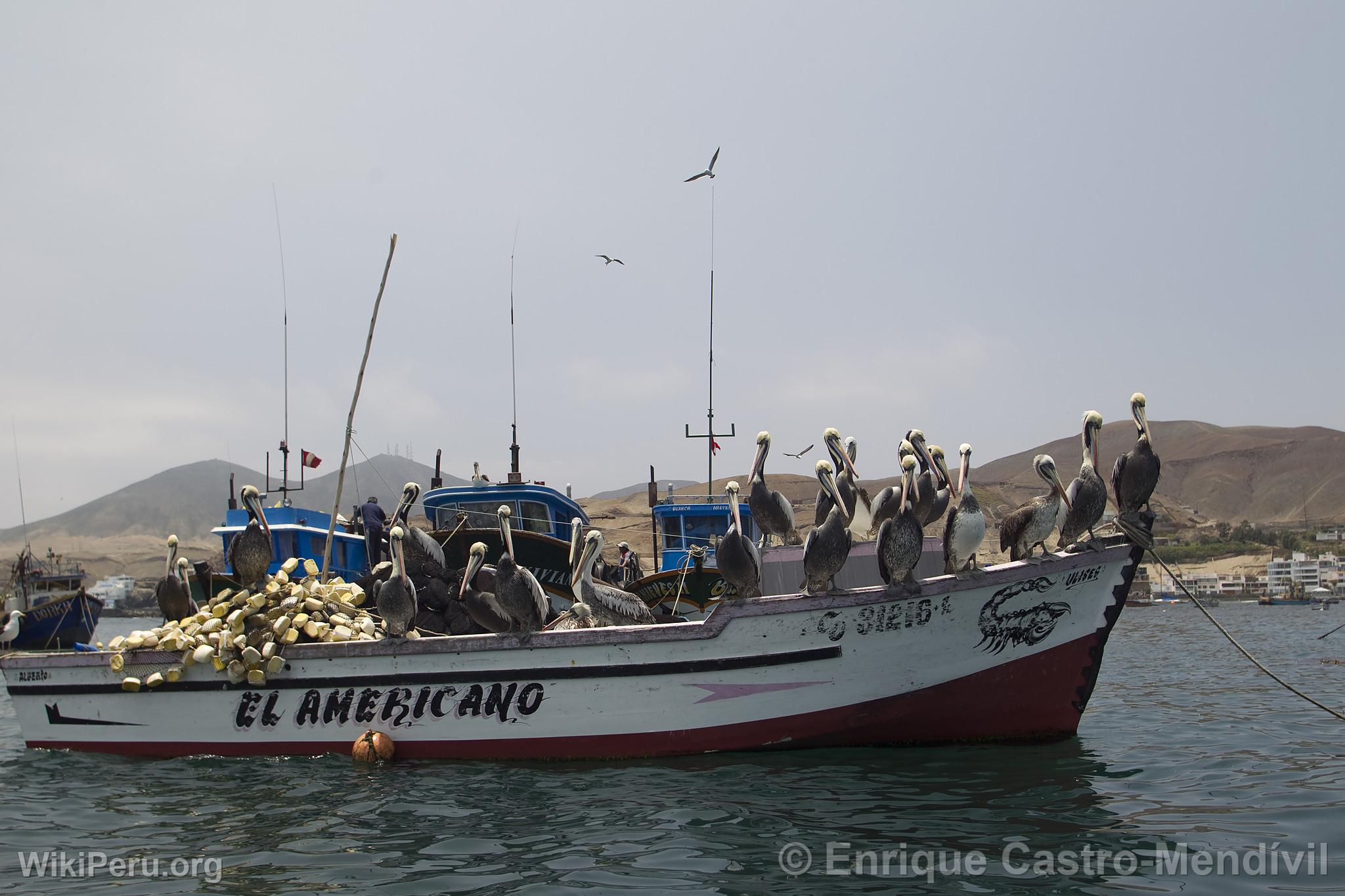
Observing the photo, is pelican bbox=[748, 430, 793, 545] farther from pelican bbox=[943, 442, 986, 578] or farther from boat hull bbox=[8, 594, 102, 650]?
boat hull bbox=[8, 594, 102, 650]

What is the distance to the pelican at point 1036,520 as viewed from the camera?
7.75 meters

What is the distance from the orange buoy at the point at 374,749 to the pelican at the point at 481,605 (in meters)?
1.33

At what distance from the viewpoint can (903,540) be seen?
293 inches

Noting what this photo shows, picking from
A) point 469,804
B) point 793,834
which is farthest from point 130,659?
point 793,834

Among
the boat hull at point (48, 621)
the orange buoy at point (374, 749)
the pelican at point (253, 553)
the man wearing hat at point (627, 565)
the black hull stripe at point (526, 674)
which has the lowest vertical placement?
the boat hull at point (48, 621)

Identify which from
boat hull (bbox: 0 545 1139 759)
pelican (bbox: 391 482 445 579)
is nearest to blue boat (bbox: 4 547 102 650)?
pelican (bbox: 391 482 445 579)

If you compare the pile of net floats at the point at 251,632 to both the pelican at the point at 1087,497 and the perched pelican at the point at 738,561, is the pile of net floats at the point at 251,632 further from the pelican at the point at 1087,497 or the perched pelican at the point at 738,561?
the pelican at the point at 1087,497

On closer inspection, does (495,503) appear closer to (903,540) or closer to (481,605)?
(481,605)

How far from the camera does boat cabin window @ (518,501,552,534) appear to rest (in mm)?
16438

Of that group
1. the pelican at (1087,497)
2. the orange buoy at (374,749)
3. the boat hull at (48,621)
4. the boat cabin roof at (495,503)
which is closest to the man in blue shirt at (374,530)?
the boat cabin roof at (495,503)

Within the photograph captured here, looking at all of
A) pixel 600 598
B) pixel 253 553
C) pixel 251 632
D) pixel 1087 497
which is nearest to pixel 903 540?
pixel 1087 497

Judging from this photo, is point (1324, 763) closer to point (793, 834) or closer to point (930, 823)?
point (930, 823)

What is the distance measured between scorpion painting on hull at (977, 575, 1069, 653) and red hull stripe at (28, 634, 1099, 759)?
21 cm

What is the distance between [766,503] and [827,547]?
1.77m
